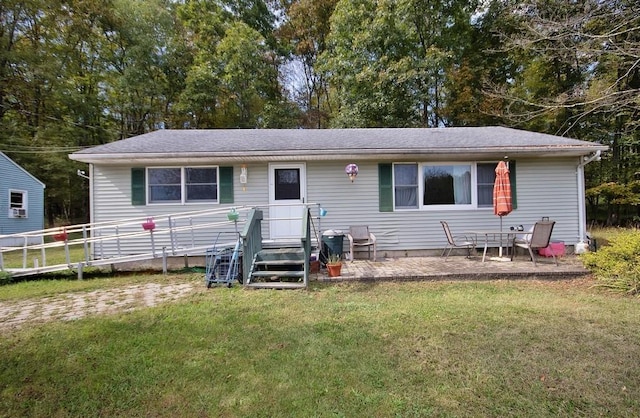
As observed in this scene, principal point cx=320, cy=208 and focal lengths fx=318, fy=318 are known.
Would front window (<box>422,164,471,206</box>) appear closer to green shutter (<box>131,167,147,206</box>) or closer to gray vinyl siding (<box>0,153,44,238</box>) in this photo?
green shutter (<box>131,167,147,206</box>)

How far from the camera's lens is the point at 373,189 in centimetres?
764

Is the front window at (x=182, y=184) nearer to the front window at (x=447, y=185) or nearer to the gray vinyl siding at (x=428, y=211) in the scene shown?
the gray vinyl siding at (x=428, y=211)

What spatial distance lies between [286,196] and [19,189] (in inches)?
583

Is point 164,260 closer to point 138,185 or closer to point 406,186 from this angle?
point 138,185

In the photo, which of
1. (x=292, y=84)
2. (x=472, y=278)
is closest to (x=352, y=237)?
(x=472, y=278)

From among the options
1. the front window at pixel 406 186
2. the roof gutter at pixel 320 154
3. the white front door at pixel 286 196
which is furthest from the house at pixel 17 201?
the front window at pixel 406 186

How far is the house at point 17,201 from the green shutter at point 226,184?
11.7m

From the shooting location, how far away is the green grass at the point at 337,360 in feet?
7.50

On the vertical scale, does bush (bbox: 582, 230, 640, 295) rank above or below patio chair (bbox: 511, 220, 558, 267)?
below

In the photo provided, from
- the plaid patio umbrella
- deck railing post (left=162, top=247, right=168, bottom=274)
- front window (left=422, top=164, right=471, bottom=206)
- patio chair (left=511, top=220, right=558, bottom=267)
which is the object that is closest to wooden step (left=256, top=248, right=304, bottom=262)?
deck railing post (left=162, top=247, right=168, bottom=274)

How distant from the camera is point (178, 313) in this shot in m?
4.13

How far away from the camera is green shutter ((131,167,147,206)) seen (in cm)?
734

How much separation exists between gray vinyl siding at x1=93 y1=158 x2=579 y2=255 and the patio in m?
0.92

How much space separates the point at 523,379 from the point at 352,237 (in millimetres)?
4909
